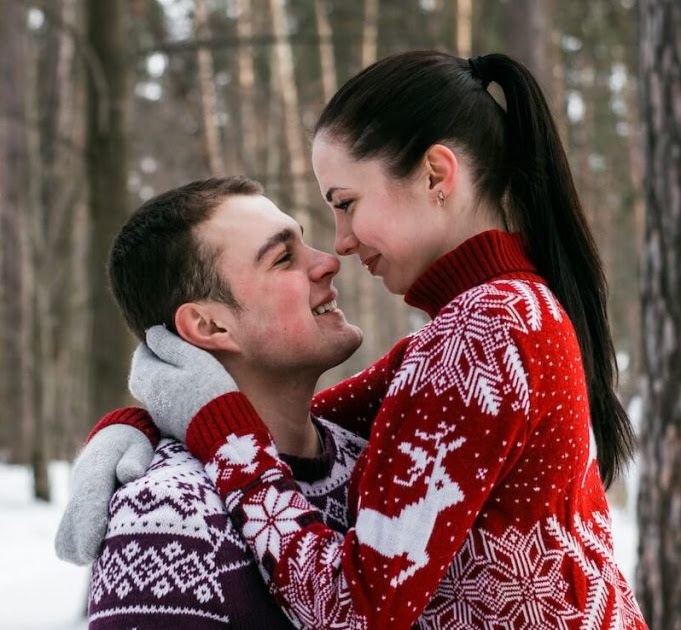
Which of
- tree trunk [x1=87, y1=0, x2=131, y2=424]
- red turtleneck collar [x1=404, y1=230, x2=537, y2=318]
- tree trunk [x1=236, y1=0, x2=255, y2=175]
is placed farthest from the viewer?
tree trunk [x1=236, y1=0, x2=255, y2=175]

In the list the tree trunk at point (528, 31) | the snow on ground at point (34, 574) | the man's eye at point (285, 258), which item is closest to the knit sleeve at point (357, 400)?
the man's eye at point (285, 258)

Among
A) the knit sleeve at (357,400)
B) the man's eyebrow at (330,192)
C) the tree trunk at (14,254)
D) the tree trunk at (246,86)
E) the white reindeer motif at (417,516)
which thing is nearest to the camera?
the white reindeer motif at (417,516)

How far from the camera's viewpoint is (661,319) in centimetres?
333

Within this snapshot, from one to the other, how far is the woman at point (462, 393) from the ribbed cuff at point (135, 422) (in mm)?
111

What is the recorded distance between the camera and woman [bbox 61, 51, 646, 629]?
161 cm

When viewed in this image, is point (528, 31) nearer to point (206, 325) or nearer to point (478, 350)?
point (206, 325)

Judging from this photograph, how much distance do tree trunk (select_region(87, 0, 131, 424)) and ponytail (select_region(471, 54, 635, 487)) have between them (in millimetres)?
3699

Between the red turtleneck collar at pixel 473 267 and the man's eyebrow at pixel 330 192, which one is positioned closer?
the red turtleneck collar at pixel 473 267

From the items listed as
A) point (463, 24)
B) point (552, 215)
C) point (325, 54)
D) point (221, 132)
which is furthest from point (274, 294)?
point (221, 132)

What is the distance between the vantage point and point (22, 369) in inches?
551

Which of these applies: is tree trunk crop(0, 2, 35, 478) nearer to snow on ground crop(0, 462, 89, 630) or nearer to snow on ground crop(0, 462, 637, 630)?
snow on ground crop(0, 462, 637, 630)

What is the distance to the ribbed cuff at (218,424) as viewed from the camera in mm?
1858

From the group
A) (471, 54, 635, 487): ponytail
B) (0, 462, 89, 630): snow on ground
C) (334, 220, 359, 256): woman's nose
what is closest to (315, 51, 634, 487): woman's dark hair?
(471, 54, 635, 487): ponytail

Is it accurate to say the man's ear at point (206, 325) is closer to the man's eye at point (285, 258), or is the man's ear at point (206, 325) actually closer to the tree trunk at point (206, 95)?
the man's eye at point (285, 258)
